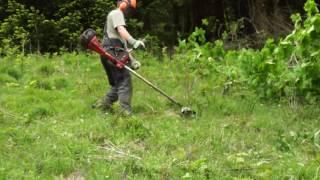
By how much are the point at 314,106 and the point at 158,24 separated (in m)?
9.43

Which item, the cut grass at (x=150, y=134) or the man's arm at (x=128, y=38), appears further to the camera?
the man's arm at (x=128, y=38)

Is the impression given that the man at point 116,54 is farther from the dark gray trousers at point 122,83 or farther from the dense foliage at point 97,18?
the dense foliage at point 97,18

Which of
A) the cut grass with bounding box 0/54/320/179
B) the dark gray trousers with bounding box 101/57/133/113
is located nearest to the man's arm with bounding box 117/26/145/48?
the dark gray trousers with bounding box 101/57/133/113

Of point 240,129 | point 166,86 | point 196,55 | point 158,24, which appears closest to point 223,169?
point 240,129

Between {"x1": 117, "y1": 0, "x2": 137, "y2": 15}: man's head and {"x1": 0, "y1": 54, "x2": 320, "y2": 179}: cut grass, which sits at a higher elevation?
{"x1": 117, "y1": 0, "x2": 137, "y2": 15}: man's head

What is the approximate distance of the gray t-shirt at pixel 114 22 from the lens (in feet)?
26.6

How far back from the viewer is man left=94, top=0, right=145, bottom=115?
8.12 meters

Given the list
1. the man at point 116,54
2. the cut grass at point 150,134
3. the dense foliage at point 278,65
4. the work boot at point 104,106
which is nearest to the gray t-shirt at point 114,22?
the man at point 116,54

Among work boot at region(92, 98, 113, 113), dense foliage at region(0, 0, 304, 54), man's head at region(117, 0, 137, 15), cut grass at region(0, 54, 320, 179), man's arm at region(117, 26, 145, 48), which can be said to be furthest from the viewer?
dense foliage at region(0, 0, 304, 54)

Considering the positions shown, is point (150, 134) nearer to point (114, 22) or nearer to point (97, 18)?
point (114, 22)

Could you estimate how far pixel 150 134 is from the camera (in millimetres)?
7375

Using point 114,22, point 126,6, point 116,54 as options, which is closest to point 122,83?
point 116,54

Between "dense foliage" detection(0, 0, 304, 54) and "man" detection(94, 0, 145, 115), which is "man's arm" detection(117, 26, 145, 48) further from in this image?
"dense foliage" detection(0, 0, 304, 54)

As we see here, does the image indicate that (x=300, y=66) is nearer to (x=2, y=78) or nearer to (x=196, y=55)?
(x=196, y=55)
